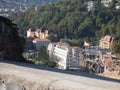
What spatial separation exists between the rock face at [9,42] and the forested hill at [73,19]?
50.2 metres

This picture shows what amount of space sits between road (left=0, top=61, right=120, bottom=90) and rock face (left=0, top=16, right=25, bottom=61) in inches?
8.8

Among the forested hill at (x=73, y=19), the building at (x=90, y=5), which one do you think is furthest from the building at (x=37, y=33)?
the building at (x=90, y=5)

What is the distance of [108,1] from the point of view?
218 ft

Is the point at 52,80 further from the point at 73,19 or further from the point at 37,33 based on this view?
the point at 73,19

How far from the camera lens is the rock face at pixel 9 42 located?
138 centimetres

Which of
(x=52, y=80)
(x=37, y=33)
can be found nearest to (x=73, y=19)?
(x=37, y=33)

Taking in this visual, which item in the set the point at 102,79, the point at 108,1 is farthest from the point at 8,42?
the point at 108,1

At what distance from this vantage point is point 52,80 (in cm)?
101

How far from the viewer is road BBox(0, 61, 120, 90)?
95 centimetres

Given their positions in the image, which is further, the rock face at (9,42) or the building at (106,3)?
the building at (106,3)

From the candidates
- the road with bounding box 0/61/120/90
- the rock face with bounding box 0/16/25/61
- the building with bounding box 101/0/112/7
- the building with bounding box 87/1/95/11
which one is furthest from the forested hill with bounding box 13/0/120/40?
the road with bounding box 0/61/120/90

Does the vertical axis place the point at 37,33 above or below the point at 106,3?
below

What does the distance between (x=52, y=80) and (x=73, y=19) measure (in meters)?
57.0

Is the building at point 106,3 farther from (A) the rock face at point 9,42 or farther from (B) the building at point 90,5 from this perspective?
(A) the rock face at point 9,42
